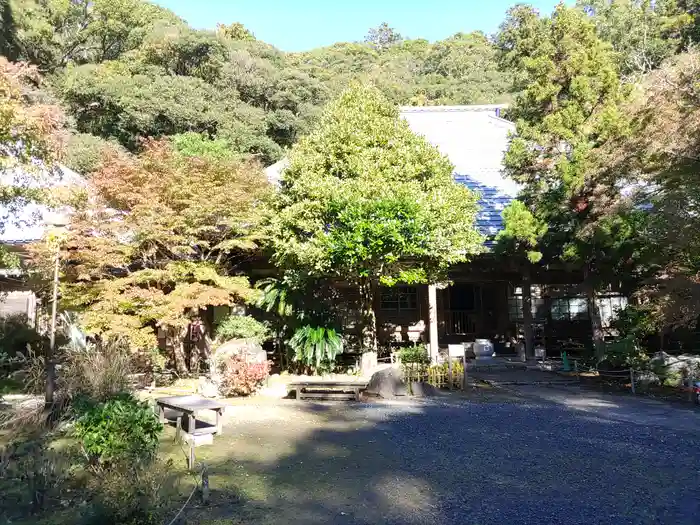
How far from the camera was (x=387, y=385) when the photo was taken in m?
10.3

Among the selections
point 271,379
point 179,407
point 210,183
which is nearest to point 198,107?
point 210,183

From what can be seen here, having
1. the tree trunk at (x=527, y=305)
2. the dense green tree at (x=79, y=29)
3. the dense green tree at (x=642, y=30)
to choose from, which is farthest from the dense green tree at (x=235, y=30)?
the tree trunk at (x=527, y=305)

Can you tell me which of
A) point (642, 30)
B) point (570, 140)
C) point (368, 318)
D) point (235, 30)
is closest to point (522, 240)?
point (570, 140)

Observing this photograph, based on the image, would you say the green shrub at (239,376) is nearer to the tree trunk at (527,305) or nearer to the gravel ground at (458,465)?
the gravel ground at (458,465)

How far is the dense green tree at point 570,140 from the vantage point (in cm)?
1115

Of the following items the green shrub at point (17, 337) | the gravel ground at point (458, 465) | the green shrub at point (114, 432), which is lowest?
the gravel ground at point (458, 465)

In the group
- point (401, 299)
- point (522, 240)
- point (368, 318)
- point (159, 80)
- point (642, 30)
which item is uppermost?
point (642, 30)

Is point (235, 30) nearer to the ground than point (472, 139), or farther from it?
farther from it

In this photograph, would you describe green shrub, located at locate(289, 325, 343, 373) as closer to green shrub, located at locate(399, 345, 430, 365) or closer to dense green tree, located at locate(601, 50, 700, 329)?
green shrub, located at locate(399, 345, 430, 365)

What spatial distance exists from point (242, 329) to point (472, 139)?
14.2 m

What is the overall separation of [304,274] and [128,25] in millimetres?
27728

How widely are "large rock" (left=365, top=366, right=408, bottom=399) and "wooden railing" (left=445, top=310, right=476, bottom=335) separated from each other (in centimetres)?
643

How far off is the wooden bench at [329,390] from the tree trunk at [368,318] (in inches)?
101

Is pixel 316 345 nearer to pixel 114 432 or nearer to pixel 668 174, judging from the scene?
pixel 114 432
